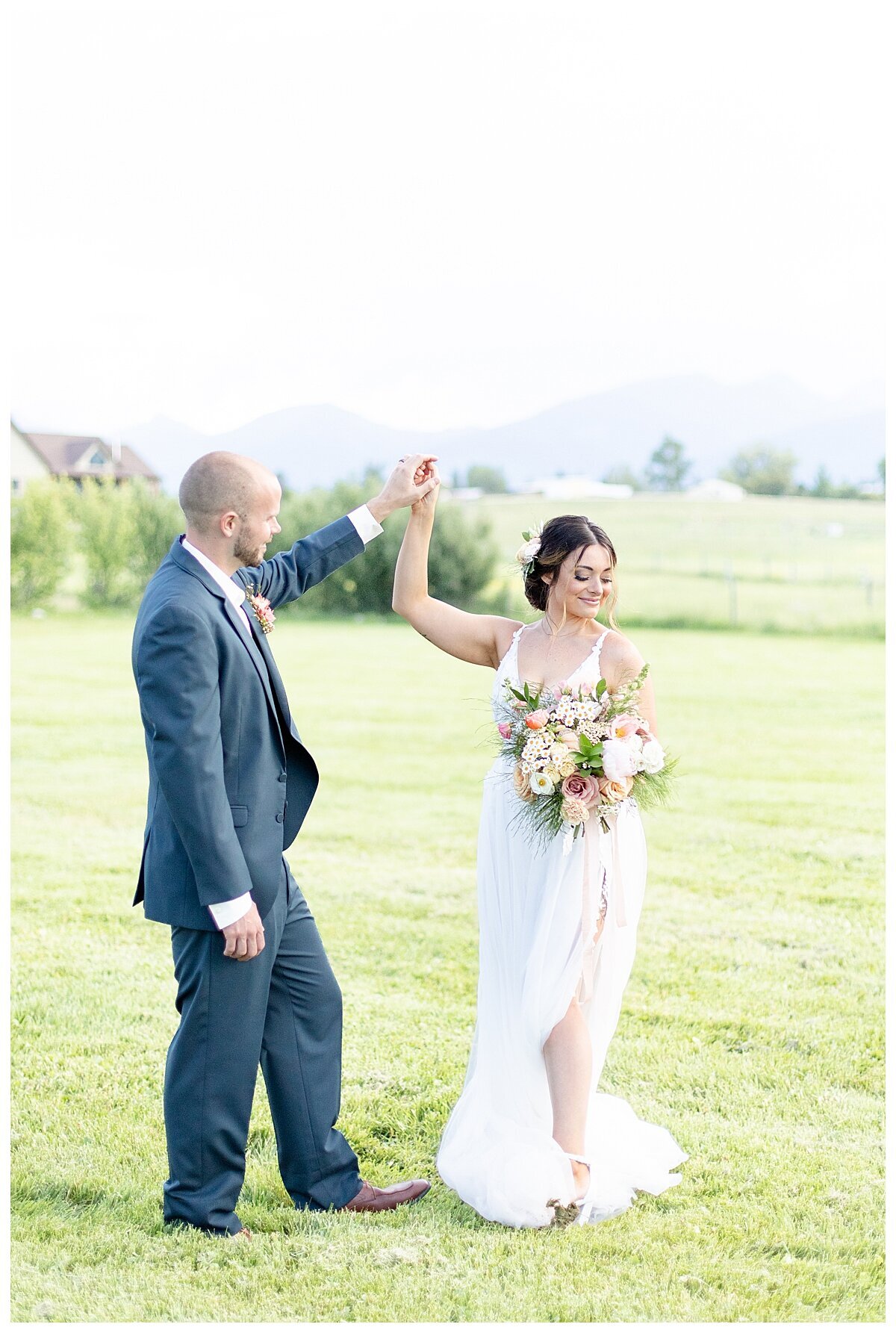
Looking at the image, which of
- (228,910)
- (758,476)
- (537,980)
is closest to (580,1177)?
(537,980)

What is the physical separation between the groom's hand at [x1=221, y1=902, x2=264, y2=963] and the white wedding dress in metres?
0.80

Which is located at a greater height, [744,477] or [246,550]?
[744,477]

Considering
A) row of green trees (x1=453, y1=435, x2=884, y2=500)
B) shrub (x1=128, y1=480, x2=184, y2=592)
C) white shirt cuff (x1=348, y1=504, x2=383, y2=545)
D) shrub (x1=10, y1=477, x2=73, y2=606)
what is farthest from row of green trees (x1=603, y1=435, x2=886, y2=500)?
white shirt cuff (x1=348, y1=504, x2=383, y2=545)

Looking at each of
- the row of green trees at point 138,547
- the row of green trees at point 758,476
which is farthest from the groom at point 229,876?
the row of green trees at point 758,476

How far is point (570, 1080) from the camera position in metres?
3.90

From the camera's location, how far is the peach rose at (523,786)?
3.85 meters

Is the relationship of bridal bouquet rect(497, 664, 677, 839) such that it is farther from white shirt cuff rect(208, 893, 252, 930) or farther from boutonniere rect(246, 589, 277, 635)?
white shirt cuff rect(208, 893, 252, 930)

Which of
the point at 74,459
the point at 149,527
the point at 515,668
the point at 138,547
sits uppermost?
the point at 74,459

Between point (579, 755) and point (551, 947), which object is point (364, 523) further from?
point (551, 947)

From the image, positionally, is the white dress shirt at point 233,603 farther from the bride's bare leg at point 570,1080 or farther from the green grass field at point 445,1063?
the bride's bare leg at point 570,1080

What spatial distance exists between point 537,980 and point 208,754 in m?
1.33

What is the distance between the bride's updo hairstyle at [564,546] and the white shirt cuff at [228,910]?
138cm

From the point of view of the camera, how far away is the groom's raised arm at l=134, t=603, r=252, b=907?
10.9ft

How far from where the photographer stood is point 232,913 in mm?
3424
